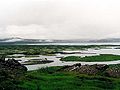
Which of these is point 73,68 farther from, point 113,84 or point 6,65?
point 113,84

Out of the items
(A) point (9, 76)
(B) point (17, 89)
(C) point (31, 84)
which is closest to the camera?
(B) point (17, 89)

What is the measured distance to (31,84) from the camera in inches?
1583

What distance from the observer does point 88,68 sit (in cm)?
5556

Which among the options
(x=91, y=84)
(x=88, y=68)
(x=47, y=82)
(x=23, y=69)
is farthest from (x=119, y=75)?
(x=23, y=69)

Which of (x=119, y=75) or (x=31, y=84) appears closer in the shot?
(x=31, y=84)

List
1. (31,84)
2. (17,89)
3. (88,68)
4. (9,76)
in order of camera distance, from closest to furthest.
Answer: (17,89) < (31,84) < (9,76) < (88,68)

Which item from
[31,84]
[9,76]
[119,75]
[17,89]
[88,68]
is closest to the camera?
[17,89]

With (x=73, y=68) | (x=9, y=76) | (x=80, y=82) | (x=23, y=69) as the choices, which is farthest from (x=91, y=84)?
(x=23, y=69)

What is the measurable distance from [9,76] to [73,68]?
1746cm

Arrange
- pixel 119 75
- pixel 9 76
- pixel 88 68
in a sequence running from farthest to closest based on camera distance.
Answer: pixel 88 68 < pixel 119 75 < pixel 9 76

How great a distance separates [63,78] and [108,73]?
1010 cm

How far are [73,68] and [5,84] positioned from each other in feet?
70.3

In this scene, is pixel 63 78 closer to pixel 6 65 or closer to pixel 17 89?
pixel 17 89

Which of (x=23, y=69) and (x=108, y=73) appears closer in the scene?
(x=108, y=73)
